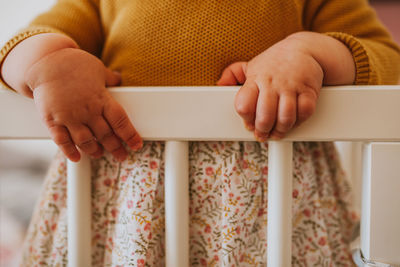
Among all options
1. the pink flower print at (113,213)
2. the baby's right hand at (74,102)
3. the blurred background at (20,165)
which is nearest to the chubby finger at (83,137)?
the baby's right hand at (74,102)

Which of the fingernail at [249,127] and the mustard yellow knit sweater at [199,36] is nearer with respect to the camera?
the fingernail at [249,127]

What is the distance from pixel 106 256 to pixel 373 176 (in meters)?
0.36

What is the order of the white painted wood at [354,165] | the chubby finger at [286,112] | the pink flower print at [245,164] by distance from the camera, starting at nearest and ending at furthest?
the chubby finger at [286,112] < the pink flower print at [245,164] < the white painted wood at [354,165]

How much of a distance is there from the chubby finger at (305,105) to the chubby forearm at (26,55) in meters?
0.28

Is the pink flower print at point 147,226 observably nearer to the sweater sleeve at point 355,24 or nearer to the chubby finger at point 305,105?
the chubby finger at point 305,105

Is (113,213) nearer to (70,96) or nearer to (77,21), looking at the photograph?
(70,96)

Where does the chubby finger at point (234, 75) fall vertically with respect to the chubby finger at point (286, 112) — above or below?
above

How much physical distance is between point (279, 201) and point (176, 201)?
11 cm

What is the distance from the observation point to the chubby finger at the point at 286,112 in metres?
0.34

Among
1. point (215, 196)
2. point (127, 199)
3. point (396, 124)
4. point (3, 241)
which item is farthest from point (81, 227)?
point (3, 241)

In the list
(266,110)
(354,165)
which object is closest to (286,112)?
(266,110)

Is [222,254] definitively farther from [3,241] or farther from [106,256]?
[3,241]

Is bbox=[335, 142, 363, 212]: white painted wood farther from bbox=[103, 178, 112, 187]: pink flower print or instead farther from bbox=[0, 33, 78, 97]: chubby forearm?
bbox=[0, 33, 78, 97]: chubby forearm

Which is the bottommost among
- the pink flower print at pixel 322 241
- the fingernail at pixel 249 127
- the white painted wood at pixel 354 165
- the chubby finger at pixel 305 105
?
the pink flower print at pixel 322 241
